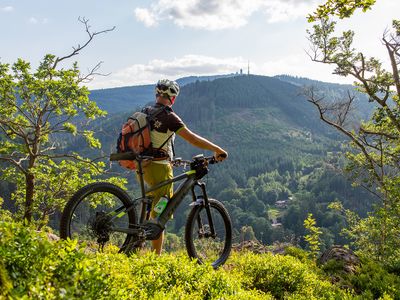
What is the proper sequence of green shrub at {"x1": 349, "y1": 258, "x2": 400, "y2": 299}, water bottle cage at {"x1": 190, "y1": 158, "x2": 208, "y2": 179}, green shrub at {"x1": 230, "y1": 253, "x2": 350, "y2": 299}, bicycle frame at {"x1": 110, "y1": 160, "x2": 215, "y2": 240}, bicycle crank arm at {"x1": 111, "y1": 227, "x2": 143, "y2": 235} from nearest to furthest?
bicycle crank arm at {"x1": 111, "y1": 227, "x2": 143, "y2": 235}
bicycle frame at {"x1": 110, "y1": 160, "x2": 215, "y2": 240}
water bottle cage at {"x1": 190, "y1": 158, "x2": 208, "y2": 179}
green shrub at {"x1": 230, "y1": 253, "x2": 350, "y2": 299}
green shrub at {"x1": 349, "y1": 258, "x2": 400, "y2": 299}

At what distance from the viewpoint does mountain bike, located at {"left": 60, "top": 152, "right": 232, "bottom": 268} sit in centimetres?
533

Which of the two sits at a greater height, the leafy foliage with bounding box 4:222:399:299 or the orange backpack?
the orange backpack

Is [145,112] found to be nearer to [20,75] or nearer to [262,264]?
[262,264]

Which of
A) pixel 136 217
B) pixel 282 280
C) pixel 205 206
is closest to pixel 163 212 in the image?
pixel 136 217

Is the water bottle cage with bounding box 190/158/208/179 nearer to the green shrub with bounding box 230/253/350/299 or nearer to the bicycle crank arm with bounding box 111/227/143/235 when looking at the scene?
the bicycle crank arm with bounding box 111/227/143/235

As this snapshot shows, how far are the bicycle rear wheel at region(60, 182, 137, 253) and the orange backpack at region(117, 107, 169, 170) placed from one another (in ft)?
2.41

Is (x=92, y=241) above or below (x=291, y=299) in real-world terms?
above

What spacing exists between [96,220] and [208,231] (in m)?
2.52

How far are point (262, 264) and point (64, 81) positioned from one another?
39.6 feet

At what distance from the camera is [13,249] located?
282cm

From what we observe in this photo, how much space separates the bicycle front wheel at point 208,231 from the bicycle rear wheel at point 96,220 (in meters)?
1.28

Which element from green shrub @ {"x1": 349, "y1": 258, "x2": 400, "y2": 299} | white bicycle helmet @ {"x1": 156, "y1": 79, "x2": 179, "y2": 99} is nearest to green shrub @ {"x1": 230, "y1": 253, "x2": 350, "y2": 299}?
green shrub @ {"x1": 349, "y1": 258, "x2": 400, "y2": 299}

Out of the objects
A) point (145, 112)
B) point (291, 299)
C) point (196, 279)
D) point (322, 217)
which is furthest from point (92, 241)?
point (322, 217)

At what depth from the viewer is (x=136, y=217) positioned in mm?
5781
